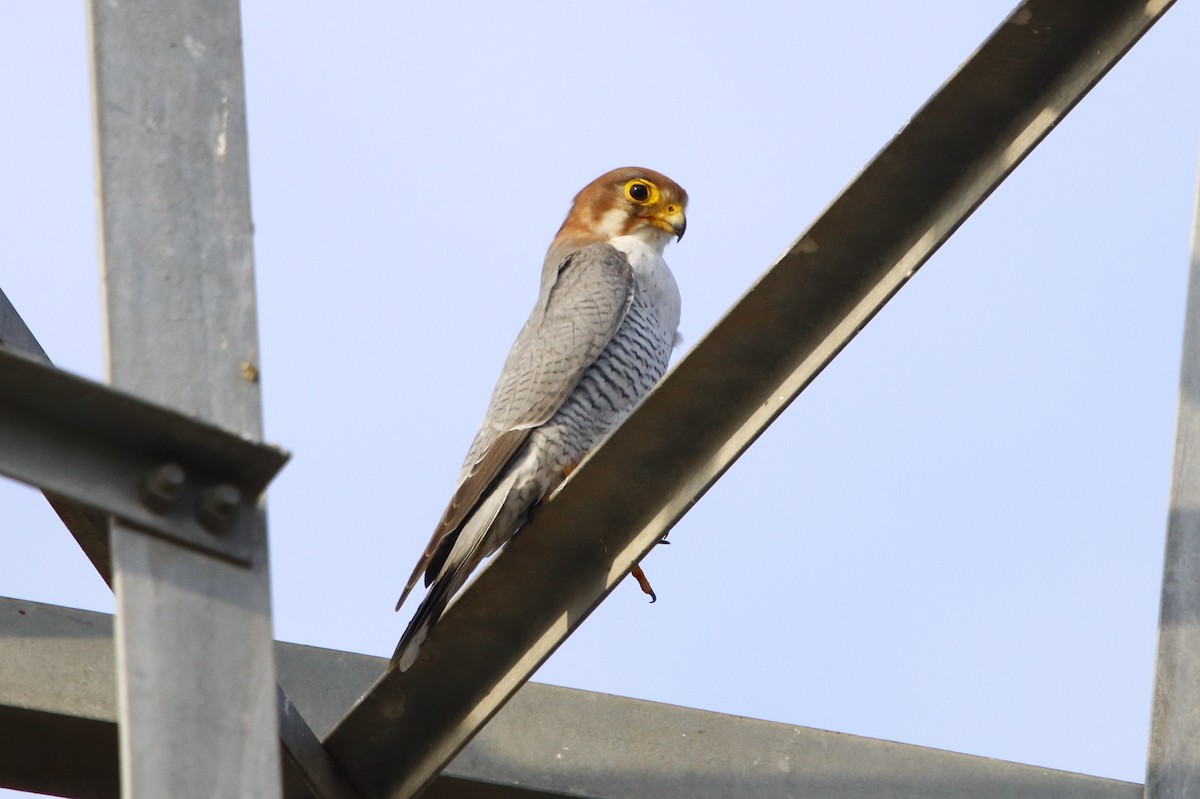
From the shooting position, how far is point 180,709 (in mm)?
1950

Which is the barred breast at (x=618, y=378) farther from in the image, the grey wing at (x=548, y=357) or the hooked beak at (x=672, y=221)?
the hooked beak at (x=672, y=221)

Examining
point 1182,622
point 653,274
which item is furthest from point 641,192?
point 1182,622

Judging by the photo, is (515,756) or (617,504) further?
(515,756)

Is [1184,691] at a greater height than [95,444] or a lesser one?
greater

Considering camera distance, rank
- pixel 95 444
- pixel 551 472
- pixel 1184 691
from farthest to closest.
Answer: pixel 551 472 < pixel 1184 691 < pixel 95 444

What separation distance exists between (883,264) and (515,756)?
1.68 m

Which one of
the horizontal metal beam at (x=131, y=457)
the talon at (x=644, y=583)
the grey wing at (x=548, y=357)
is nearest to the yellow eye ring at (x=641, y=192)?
the grey wing at (x=548, y=357)

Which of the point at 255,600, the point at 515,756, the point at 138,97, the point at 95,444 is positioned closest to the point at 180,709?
the point at 255,600

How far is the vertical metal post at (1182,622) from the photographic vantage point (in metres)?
3.56

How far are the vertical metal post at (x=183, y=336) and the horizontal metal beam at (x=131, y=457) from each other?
4 centimetres

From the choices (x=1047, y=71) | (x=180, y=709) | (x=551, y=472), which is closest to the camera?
(x=180, y=709)

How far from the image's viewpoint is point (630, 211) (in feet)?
18.8

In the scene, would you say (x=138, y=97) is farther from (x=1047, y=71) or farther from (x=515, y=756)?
(x=515, y=756)

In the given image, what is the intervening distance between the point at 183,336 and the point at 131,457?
17 centimetres
